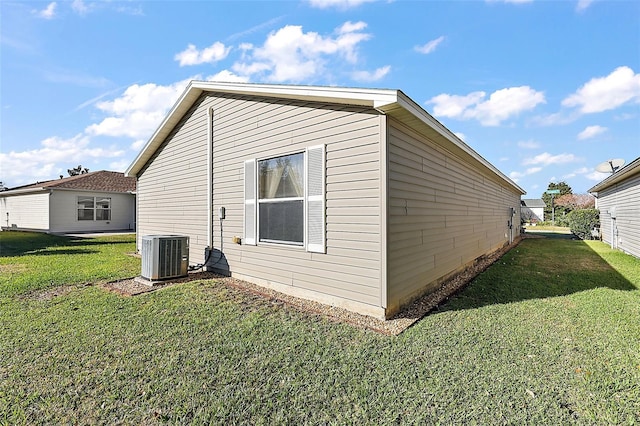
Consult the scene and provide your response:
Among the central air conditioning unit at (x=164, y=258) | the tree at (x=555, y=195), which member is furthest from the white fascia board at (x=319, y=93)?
the tree at (x=555, y=195)

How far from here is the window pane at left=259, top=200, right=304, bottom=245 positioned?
4824 mm

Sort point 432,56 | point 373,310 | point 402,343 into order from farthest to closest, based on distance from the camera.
A: point 432,56, point 373,310, point 402,343

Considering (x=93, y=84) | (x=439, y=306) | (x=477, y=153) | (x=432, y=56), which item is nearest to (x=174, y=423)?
(x=439, y=306)

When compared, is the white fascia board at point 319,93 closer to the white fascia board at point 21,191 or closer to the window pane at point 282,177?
the window pane at point 282,177

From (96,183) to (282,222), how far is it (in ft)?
64.1

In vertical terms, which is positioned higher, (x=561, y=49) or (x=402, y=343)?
(x=561, y=49)

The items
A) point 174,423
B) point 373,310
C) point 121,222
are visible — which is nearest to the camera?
point 174,423

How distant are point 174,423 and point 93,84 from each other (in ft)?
34.3

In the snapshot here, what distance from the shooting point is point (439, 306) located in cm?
452

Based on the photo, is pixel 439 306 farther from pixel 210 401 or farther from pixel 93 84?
pixel 93 84

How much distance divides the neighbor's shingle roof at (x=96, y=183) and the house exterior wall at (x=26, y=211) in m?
0.67

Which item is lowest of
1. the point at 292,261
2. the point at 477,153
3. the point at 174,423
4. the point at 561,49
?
the point at 174,423

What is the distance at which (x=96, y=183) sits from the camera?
1898 centimetres

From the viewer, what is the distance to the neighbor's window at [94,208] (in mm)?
18016
